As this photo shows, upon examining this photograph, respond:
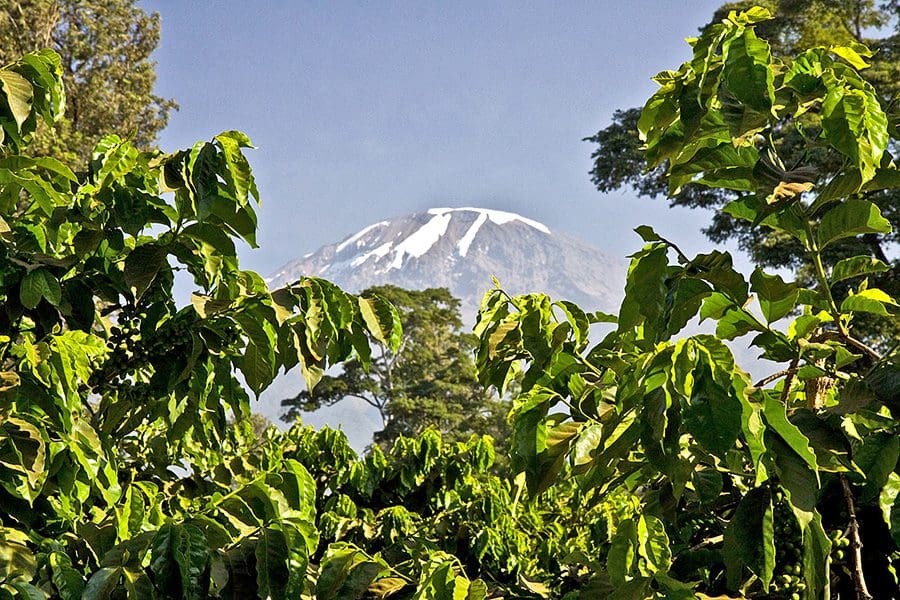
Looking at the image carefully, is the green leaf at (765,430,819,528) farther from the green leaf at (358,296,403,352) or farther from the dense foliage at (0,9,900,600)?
the green leaf at (358,296,403,352)

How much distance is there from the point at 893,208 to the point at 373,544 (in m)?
9.03

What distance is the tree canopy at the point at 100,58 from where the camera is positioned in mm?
13117

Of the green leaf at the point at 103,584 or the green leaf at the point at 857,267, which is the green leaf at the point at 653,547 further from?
the green leaf at the point at 103,584

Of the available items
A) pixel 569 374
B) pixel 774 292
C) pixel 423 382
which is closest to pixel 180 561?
pixel 569 374

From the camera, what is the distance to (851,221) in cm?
96

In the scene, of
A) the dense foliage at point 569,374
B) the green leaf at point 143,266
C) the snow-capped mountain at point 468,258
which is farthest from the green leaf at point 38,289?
the snow-capped mountain at point 468,258

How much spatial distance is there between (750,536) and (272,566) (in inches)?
23.1

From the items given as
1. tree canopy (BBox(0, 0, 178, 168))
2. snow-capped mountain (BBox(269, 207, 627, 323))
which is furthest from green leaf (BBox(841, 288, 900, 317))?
snow-capped mountain (BBox(269, 207, 627, 323))

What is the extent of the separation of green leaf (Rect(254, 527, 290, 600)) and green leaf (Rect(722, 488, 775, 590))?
0.54 m

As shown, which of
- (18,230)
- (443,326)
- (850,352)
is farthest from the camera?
(443,326)

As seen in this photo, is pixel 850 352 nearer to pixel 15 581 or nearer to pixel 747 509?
pixel 747 509

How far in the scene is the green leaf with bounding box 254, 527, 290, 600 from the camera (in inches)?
43.5

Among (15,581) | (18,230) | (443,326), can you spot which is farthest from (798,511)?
(443,326)

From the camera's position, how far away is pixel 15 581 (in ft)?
3.87
